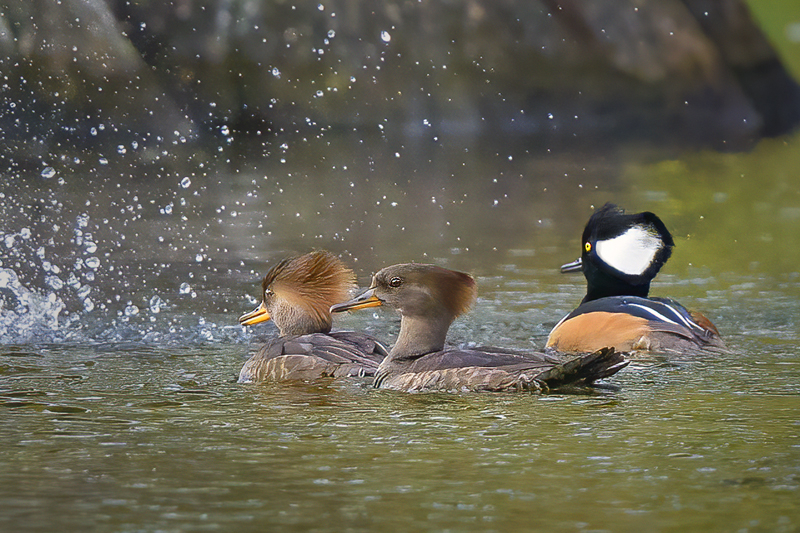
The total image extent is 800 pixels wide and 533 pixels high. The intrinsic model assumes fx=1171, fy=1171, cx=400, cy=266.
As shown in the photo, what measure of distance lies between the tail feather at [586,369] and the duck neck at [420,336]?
2.25 ft

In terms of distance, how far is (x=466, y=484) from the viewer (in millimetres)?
4078

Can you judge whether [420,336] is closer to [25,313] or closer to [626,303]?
[626,303]

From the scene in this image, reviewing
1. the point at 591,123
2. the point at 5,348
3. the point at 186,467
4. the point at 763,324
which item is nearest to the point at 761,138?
the point at 591,123

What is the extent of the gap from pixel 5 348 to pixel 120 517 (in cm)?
363

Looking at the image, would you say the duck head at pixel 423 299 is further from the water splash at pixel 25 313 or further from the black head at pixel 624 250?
the water splash at pixel 25 313

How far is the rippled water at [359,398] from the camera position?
3871 mm

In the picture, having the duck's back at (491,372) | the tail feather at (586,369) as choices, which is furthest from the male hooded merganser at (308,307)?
the tail feather at (586,369)

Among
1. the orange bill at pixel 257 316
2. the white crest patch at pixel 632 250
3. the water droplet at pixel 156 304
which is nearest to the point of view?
the orange bill at pixel 257 316

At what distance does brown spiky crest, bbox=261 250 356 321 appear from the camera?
261 inches

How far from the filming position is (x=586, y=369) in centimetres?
543

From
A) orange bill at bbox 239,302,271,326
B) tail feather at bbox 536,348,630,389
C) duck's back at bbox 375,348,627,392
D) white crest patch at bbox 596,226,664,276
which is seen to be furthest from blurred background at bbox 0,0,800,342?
tail feather at bbox 536,348,630,389

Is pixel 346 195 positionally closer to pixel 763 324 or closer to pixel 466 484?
pixel 763 324

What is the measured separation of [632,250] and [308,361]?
2.73 m

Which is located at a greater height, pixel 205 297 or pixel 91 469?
pixel 205 297
